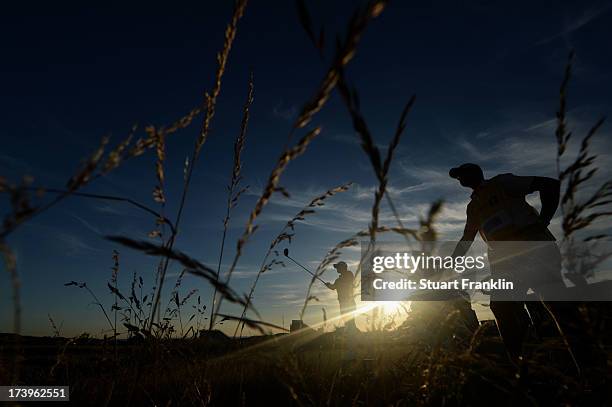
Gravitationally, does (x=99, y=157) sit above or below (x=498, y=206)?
below

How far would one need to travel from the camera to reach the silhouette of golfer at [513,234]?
352cm

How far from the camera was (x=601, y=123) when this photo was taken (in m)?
1.12

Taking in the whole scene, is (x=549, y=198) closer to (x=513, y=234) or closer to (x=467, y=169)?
(x=513, y=234)

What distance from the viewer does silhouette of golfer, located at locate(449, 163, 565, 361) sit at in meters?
3.52

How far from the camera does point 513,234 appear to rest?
401 centimetres

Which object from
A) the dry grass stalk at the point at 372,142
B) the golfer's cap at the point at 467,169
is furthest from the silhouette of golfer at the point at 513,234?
the dry grass stalk at the point at 372,142

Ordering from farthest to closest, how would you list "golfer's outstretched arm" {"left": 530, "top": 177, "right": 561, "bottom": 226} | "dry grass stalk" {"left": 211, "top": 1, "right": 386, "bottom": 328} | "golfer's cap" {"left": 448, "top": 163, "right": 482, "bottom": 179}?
"golfer's cap" {"left": 448, "top": 163, "right": 482, "bottom": 179} < "golfer's outstretched arm" {"left": 530, "top": 177, "right": 561, "bottom": 226} < "dry grass stalk" {"left": 211, "top": 1, "right": 386, "bottom": 328}

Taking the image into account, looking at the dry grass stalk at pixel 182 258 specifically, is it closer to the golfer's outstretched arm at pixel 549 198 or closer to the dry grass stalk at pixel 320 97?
the dry grass stalk at pixel 320 97

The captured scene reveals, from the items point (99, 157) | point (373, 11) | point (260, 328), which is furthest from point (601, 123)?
point (99, 157)

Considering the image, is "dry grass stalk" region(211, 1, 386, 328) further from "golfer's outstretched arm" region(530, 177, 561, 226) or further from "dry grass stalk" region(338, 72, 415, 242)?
"golfer's outstretched arm" region(530, 177, 561, 226)

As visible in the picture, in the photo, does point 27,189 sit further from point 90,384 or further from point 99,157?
point 90,384

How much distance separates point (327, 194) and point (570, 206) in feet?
2.66

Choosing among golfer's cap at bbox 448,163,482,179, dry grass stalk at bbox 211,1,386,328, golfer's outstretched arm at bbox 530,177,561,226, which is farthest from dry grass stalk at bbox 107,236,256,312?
golfer's cap at bbox 448,163,482,179

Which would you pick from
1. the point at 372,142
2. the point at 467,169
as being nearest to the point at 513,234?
the point at 467,169
